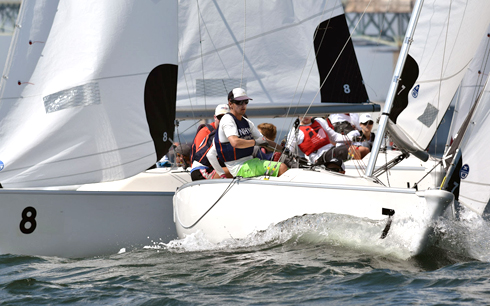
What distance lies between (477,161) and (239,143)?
68.9 inches

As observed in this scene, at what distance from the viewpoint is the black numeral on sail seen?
4.93 metres

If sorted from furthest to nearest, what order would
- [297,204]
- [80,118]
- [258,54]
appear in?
[258,54] < [80,118] < [297,204]

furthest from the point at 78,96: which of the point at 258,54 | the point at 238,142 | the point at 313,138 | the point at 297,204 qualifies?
the point at 313,138

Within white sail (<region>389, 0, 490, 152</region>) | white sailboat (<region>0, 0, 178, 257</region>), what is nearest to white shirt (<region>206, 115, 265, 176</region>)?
white sailboat (<region>0, 0, 178, 257</region>)

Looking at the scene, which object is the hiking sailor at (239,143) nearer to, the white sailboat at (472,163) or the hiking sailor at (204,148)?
the hiking sailor at (204,148)

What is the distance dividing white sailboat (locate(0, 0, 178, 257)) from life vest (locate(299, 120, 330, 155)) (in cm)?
164

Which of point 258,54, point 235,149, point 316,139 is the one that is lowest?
point 316,139

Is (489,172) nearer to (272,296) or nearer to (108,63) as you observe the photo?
(272,296)

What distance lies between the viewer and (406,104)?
15.6 ft

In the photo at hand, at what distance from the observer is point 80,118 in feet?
15.8

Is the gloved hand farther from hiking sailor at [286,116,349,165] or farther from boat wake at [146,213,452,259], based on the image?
hiking sailor at [286,116,349,165]

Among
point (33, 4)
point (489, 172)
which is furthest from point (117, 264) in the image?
point (489, 172)

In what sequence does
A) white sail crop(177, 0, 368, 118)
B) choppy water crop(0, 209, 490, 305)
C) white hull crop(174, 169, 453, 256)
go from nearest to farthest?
1. choppy water crop(0, 209, 490, 305)
2. white hull crop(174, 169, 453, 256)
3. white sail crop(177, 0, 368, 118)

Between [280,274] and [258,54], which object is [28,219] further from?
[258,54]
